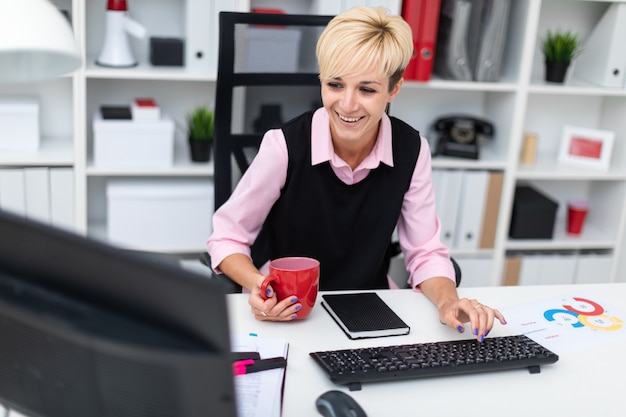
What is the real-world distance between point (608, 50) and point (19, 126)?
2.24 m

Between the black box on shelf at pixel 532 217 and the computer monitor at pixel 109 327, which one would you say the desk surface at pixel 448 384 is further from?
the black box on shelf at pixel 532 217

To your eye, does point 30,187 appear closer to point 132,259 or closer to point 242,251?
point 242,251

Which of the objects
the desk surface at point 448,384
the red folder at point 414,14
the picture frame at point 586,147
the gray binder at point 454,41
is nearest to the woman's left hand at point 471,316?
the desk surface at point 448,384

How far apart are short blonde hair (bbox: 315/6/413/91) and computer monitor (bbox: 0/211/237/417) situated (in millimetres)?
956

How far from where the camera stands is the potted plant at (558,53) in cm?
304

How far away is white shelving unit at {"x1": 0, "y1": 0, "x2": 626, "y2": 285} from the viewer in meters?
2.72

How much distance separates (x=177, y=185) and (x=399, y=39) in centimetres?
141

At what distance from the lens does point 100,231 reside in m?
2.95

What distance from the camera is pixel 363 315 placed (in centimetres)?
146

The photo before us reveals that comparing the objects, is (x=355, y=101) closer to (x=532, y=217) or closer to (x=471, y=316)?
(x=471, y=316)

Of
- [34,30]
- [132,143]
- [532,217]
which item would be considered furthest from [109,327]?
[532,217]

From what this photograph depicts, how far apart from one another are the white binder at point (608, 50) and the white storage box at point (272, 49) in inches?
63.7

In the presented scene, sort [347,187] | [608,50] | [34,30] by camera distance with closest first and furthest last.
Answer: [34,30]
[347,187]
[608,50]

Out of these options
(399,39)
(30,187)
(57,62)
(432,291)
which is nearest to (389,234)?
(432,291)
